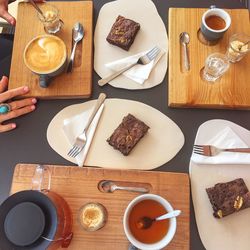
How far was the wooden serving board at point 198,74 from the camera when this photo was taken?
997 millimetres

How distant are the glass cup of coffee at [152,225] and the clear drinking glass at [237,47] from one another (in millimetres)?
503

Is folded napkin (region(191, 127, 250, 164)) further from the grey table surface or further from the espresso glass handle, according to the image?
the espresso glass handle

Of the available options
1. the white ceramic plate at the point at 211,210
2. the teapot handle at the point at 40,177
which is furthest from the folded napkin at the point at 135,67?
the teapot handle at the point at 40,177

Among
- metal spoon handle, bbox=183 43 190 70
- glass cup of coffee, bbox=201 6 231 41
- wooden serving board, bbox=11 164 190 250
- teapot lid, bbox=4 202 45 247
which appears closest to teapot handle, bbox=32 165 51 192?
wooden serving board, bbox=11 164 190 250

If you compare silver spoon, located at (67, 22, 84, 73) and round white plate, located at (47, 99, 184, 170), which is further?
silver spoon, located at (67, 22, 84, 73)

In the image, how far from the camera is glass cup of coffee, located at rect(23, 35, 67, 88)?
3.28 feet

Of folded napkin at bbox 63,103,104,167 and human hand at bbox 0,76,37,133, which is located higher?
human hand at bbox 0,76,37,133

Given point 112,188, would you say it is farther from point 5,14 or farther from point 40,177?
point 5,14

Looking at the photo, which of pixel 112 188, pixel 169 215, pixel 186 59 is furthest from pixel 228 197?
pixel 186 59

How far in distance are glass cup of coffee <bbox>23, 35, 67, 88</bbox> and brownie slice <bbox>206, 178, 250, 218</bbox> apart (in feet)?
1.86

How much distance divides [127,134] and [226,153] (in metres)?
0.29

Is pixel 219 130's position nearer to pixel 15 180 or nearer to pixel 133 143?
pixel 133 143

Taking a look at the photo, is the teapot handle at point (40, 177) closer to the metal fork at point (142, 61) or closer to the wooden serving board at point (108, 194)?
the wooden serving board at point (108, 194)

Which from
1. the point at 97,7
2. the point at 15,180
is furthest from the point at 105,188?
the point at 97,7
